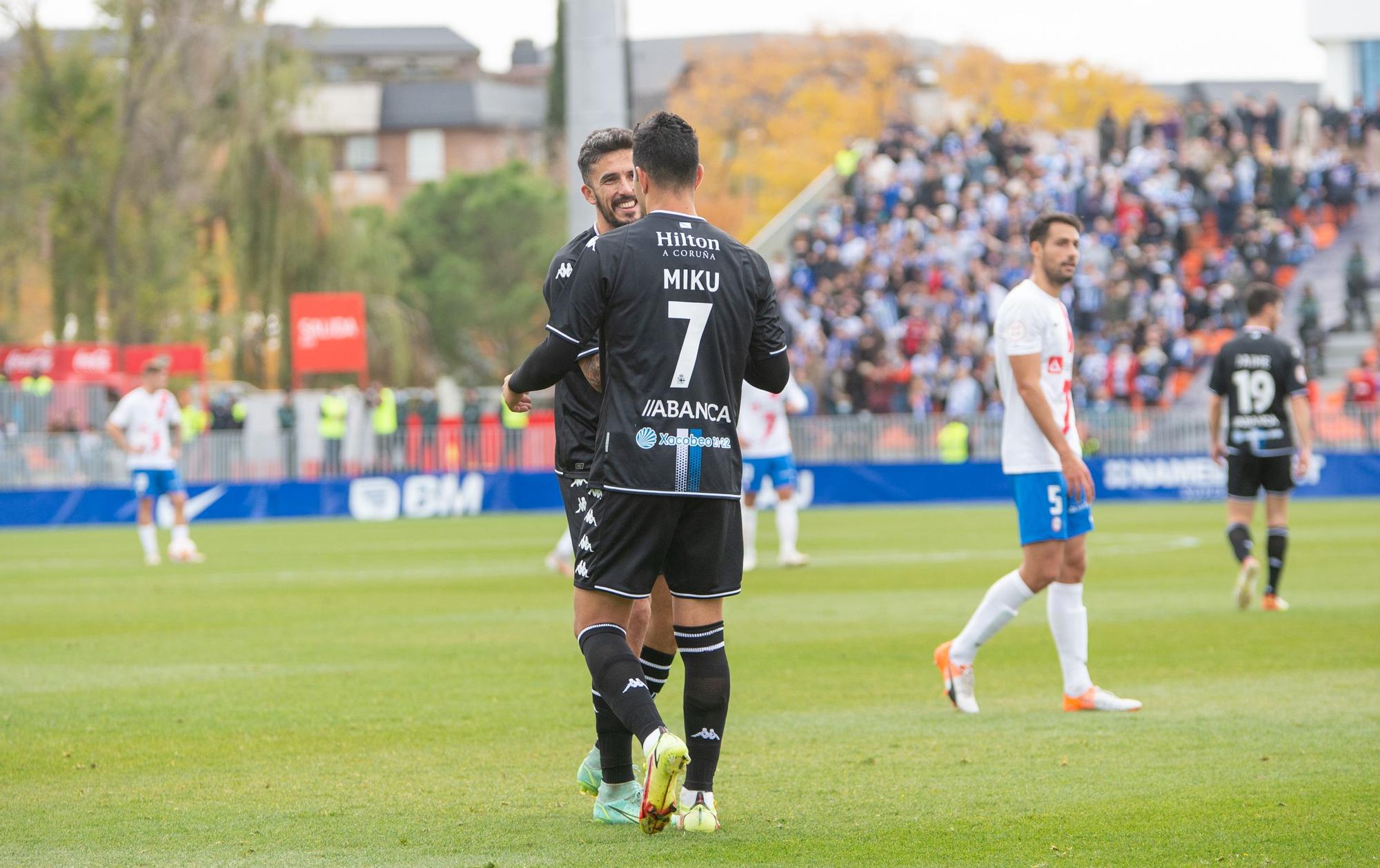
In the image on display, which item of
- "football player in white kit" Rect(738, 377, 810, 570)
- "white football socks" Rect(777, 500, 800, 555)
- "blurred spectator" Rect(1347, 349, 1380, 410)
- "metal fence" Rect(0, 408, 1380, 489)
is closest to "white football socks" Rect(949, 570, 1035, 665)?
"football player in white kit" Rect(738, 377, 810, 570)

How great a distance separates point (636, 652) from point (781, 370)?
115 cm

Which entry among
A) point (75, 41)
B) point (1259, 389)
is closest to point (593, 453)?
point (1259, 389)

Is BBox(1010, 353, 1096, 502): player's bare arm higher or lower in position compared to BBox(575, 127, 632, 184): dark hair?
lower

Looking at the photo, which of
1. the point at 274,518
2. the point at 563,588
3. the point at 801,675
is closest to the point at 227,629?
the point at 563,588

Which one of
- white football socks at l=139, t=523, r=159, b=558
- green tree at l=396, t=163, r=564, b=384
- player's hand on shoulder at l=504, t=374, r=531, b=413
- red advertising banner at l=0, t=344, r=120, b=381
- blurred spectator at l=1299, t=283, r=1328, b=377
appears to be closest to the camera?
player's hand on shoulder at l=504, t=374, r=531, b=413

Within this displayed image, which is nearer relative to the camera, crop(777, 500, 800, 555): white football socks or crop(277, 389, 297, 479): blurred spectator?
crop(777, 500, 800, 555): white football socks

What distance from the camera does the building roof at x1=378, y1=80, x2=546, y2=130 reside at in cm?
9562

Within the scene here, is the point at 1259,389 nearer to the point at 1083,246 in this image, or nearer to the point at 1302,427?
the point at 1302,427

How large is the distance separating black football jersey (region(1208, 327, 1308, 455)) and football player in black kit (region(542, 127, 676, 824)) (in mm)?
7698

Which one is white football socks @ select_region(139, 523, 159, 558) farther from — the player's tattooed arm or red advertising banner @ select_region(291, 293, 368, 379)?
the player's tattooed arm

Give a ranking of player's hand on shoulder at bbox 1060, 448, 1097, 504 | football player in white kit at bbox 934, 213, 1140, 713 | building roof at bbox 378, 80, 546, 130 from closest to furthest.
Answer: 1. player's hand on shoulder at bbox 1060, 448, 1097, 504
2. football player in white kit at bbox 934, 213, 1140, 713
3. building roof at bbox 378, 80, 546, 130

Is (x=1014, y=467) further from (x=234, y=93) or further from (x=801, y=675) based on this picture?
(x=234, y=93)

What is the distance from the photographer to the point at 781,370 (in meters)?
5.87

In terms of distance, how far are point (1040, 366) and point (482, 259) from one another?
6978 cm
